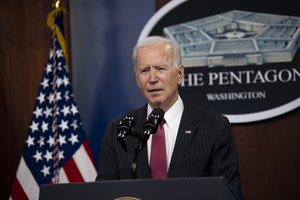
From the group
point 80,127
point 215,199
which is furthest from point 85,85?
point 215,199

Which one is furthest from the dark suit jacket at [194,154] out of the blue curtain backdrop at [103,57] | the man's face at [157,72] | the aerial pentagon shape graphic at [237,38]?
the blue curtain backdrop at [103,57]

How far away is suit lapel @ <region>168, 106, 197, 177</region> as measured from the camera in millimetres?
2158

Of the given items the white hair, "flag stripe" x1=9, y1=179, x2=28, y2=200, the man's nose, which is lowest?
"flag stripe" x1=9, y1=179, x2=28, y2=200

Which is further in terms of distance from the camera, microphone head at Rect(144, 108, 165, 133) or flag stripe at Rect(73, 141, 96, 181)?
flag stripe at Rect(73, 141, 96, 181)

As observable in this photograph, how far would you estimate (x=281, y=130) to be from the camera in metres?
3.32

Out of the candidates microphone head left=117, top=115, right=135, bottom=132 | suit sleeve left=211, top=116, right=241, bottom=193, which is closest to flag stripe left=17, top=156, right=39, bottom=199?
suit sleeve left=211, top=116, right=241, bottom=193

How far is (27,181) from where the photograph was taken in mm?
3498

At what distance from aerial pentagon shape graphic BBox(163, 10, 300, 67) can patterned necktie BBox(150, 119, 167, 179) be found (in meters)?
1.28

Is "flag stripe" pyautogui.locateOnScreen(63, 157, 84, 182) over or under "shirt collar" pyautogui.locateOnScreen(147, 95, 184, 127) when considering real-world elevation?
under

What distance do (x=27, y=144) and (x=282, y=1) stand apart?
182cm

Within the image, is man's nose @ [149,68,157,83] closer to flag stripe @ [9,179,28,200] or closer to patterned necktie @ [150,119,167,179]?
patterned necktie @ [150,119,167,179]

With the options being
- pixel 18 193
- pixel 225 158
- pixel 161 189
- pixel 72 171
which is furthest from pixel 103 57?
pixel 161 189

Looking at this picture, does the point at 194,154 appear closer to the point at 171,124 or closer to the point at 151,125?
the point at 171,124

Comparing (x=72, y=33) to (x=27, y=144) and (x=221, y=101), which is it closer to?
(x=27, y=144)
